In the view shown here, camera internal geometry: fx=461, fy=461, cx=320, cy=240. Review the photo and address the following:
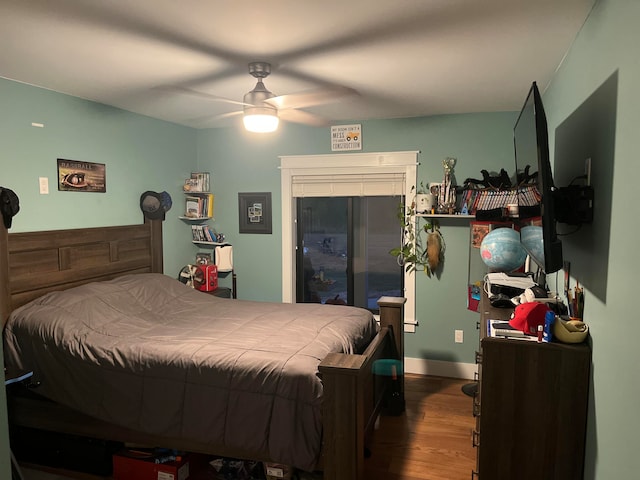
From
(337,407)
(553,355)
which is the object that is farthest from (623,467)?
(337,407)

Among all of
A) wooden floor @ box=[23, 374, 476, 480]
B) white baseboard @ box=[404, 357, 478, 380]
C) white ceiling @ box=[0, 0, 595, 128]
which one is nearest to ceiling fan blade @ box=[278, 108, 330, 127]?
white ceiling @ box=[0, 0, 595, 128]

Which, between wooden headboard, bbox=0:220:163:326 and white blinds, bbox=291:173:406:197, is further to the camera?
white blinds, bbox=291:173:406:197

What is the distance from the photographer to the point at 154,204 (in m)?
4.18

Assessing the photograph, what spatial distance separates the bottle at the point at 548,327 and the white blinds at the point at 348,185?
8.41 ft

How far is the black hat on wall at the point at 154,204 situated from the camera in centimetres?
412

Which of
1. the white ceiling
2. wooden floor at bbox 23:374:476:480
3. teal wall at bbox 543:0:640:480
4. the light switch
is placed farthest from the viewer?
the light switch

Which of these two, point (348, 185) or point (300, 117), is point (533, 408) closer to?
point (300, 117)

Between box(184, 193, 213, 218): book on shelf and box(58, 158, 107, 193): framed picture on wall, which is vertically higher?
box(58, 158, 107, 193): framed picture on wall

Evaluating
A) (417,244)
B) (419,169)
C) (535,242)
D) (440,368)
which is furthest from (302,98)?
(440,368)

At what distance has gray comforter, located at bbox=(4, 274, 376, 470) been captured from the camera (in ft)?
7.57

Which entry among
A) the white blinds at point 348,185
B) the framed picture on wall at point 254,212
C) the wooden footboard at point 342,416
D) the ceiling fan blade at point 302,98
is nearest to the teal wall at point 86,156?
the framed picture on wall at point 254,212

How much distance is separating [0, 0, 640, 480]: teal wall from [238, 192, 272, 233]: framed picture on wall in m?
0.08

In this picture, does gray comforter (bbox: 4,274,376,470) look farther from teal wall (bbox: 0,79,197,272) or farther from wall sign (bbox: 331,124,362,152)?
wall sign (bbox: 331,124,362,152)

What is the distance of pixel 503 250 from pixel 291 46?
6.02ft
